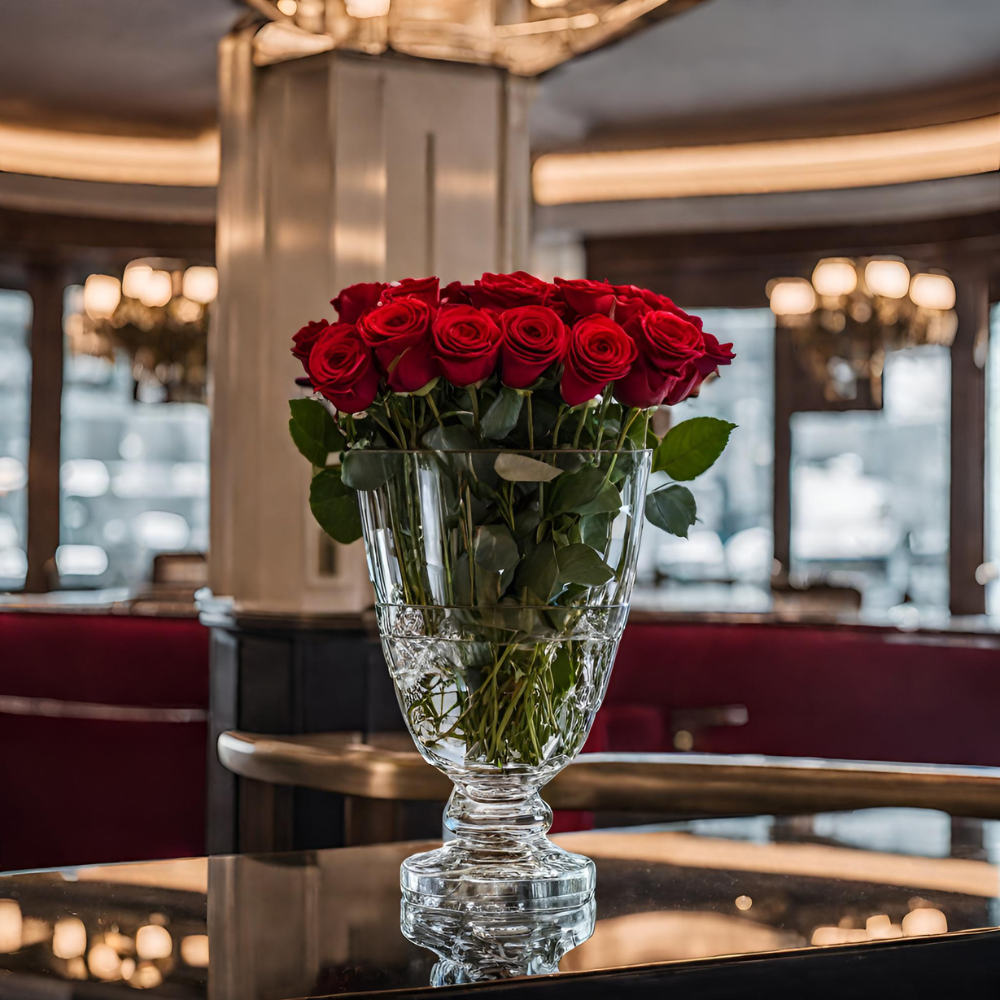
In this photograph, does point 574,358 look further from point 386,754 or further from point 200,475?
point 200,475

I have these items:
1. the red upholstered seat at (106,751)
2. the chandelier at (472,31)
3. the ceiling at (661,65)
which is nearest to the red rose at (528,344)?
the chandelier at (472,31)

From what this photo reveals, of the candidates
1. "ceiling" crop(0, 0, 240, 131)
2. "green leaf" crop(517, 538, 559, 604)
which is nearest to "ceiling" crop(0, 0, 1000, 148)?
"ceiling" crop(0, 0, 240, 131)

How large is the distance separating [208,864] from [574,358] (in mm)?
573

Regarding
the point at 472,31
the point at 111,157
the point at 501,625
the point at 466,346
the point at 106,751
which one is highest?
the point at 111,157

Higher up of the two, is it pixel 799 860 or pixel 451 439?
pixel 451 439

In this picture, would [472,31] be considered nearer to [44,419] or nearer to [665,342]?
[665,342]

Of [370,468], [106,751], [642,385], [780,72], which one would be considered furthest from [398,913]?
[780,72]

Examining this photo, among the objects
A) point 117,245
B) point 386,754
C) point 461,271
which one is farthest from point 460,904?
point 117,245

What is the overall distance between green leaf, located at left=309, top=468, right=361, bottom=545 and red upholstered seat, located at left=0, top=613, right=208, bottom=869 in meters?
2.42

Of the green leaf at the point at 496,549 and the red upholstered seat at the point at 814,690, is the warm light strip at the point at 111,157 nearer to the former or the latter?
the red upholstered seat at the point at 814,690

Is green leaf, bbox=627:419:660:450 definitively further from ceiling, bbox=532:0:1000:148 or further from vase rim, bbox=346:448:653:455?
ceiling, bbox=532:0:1000:148

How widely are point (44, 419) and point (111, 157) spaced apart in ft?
5.10

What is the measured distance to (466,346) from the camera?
0.93 meters

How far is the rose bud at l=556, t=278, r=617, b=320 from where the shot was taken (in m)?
0.99
